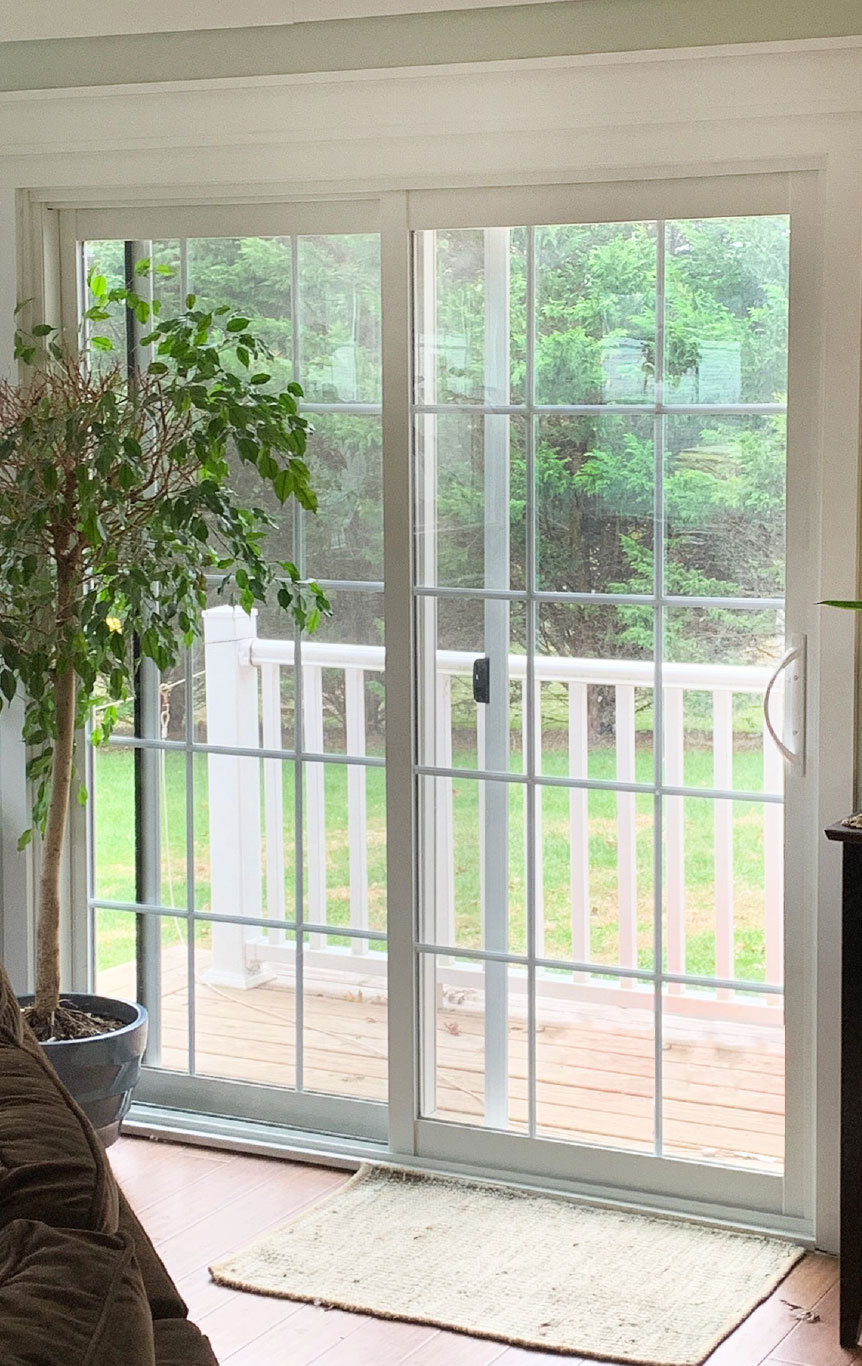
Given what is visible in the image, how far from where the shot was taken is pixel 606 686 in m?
3.45

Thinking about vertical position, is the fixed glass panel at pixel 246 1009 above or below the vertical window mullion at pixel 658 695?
below

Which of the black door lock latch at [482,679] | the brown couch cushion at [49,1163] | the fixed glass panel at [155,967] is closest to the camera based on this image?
the brown couch cushion at [49,1163]

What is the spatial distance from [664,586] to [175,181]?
4.54ft

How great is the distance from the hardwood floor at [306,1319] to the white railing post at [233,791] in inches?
22.0

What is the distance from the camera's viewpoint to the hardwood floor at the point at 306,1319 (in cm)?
284

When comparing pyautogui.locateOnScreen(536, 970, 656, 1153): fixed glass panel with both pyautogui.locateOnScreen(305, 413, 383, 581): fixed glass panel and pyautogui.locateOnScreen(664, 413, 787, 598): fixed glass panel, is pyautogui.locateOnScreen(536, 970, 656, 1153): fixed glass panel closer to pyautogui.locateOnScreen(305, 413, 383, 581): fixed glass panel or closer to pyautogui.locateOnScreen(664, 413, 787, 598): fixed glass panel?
pyautogui.locateOnScreen(664, 413, 787, 598): fixed glass panel

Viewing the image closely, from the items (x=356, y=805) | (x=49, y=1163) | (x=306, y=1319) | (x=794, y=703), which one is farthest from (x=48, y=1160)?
(x=356, y=805)

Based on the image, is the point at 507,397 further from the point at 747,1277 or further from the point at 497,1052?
the point at 747,1277

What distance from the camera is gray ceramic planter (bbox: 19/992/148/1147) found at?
341cm

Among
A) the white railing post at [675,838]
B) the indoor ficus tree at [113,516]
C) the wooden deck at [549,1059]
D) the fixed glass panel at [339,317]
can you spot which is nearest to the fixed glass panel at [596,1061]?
the wooden deck at [549,1059]

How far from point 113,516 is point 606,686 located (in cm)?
107

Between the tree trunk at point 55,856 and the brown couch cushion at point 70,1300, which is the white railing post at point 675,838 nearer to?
the tree trunk at point 55,856

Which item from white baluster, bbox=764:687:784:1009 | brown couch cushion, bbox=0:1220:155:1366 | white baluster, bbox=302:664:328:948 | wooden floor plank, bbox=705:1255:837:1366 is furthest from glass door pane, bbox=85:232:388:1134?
brown couch cushion, bbox=0:1220:155:1366

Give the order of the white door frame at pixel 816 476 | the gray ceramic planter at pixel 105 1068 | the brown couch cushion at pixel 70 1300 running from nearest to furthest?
the brown couch cushion at pixel 70 1300 → the white door frame at pixel 816 476 → the gray ceramic planter at pixel 105 1068
